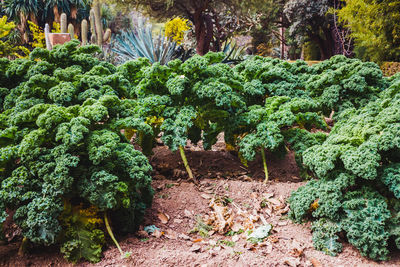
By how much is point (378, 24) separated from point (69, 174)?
7.37m

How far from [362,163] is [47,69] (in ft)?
9.91

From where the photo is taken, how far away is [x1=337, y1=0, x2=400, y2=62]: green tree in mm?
6863

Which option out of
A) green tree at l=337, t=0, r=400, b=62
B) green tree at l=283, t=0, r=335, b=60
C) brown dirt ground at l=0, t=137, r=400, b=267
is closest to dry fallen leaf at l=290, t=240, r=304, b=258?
brown dirt ground at l=0, t=137, r=400, b=267

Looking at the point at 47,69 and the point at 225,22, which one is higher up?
the point at 225,22

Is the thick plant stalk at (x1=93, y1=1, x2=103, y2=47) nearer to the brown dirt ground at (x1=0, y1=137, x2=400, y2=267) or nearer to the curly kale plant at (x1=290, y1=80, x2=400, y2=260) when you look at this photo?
the brown dirt ground at (x1=0, y1=137, x2=400, y2=267)

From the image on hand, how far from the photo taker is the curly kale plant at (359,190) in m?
2.28

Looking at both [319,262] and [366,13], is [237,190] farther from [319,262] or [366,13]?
[366,13]

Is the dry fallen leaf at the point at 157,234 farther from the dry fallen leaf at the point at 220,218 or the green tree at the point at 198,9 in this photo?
the green tree at the point at 198,9

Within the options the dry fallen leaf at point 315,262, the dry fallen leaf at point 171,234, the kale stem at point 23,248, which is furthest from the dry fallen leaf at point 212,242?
the kale stem at point 23,248

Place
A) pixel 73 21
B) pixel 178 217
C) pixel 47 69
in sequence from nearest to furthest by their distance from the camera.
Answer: pixel 178 217 → pixel 47 69 → pixel 73 21

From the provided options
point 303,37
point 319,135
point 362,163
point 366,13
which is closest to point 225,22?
point 303,37

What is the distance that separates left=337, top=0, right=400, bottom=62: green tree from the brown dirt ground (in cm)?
494

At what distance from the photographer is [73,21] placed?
24469 millimetres

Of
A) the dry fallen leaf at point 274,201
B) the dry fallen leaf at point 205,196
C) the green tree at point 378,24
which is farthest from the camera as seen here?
the green tree at point 378,24
